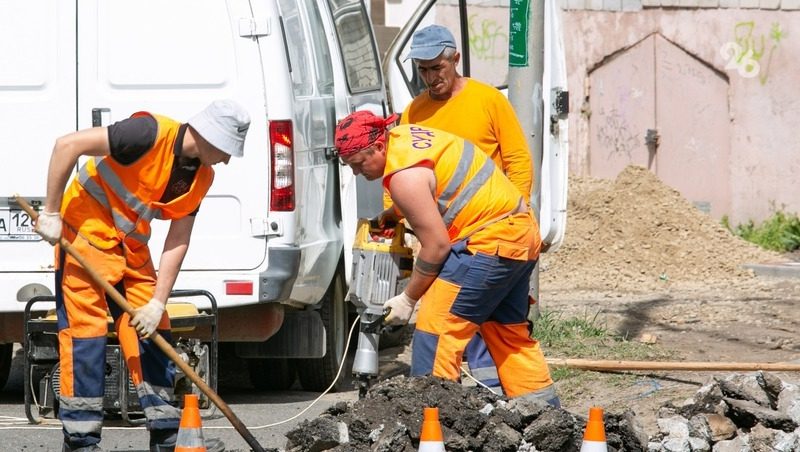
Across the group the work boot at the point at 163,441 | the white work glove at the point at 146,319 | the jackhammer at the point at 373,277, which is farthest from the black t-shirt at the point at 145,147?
the jackhammer at the point at 373,277

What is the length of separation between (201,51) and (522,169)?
1735mm

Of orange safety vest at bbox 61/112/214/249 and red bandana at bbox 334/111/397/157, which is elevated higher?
red bandana at bbox 334/111/397/157

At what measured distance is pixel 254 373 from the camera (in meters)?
8.76

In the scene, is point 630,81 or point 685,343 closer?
point 685,343

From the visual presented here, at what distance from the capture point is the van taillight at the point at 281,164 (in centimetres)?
747

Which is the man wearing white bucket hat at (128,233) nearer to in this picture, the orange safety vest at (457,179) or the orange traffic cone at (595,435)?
the orange safety vest at (457,179)

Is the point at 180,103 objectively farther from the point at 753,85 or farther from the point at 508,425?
the point at 753,85

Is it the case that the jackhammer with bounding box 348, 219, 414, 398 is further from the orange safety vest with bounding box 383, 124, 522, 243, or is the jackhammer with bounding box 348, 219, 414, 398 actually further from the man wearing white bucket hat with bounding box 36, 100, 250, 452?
the man wearing white bucket hat with bounding box 36, 100, 250, 452

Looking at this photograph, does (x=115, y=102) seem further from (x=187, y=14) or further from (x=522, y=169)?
(x=522, y=169)

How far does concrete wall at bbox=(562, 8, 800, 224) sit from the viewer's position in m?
15.5

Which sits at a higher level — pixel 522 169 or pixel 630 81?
pixel 630 81

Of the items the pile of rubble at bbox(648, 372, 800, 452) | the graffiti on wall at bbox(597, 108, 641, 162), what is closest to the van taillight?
the pile of rubble at bbox(648, 372, 800, 452)

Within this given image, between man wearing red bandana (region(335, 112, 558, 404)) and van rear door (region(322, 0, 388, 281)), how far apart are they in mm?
1825

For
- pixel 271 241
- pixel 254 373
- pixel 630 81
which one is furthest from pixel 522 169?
pixel 630 81
